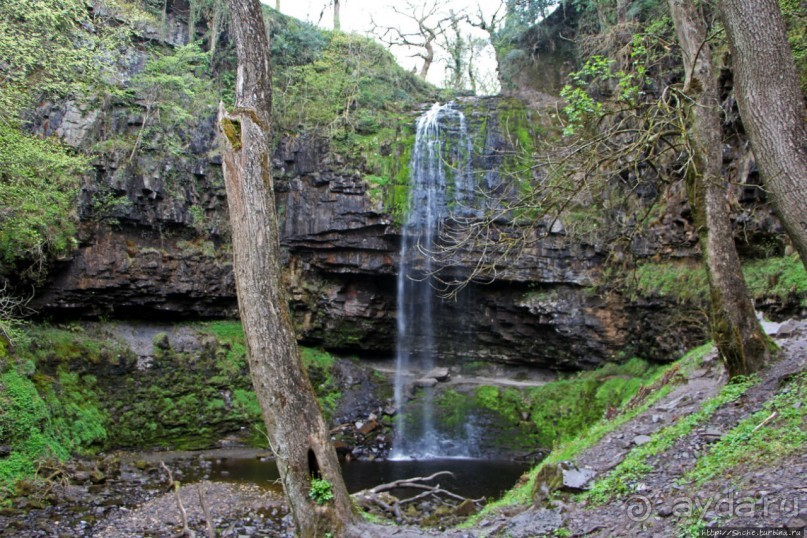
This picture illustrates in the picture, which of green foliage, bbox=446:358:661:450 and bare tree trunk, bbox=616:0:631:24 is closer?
bare tree trunk, bbox=616:0:631:24

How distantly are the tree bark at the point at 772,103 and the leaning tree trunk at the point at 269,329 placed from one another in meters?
4.01

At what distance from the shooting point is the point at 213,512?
365 inches

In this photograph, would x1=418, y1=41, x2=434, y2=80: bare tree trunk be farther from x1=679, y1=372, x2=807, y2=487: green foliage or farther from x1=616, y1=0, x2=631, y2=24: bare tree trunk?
x1=679, y1=372, x2=807, y2=487: green foliage

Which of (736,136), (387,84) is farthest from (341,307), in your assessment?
(736,136)

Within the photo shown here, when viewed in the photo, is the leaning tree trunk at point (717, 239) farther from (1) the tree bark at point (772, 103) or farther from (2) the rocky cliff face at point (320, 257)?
(2) the rocky cliff face at point (320, 257)

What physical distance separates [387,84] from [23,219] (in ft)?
37.8

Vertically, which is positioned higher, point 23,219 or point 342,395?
point 23,219

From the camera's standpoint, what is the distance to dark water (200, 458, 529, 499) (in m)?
11.2

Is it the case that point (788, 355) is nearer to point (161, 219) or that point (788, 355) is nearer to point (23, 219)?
point (23, 219)

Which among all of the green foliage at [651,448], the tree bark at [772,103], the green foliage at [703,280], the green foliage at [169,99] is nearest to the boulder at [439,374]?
the green foliage at [703,280]

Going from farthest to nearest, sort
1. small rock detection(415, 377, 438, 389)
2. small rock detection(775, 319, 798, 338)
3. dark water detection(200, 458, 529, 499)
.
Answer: small rock detection(415, 377, 438, 389) < dark water detection(200, 458, 529, 499) < small rock detection(775, 319, 798, 338)

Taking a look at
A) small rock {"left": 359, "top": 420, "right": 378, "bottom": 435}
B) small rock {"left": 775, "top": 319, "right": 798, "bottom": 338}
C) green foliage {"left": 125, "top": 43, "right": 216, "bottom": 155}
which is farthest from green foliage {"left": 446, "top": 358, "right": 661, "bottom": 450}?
green foliage {"left": 125, "top": 43, "right": 216, "bottom": 155}

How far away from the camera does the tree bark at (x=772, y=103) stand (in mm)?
3695

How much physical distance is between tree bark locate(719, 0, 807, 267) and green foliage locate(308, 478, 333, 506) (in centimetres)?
419
